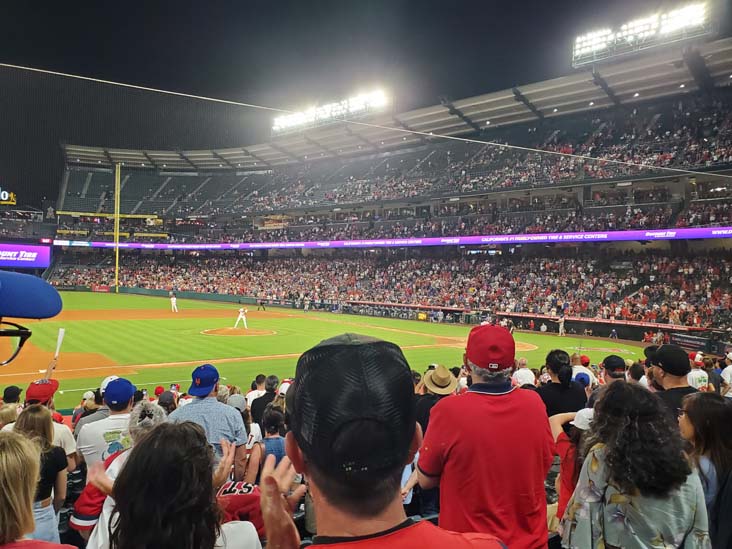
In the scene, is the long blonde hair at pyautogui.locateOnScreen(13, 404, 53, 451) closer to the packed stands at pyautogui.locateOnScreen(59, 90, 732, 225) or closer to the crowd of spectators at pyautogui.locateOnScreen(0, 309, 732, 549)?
the crowd of spectators at pyautogui.locateOnScreen(0, 309, 732, 549)

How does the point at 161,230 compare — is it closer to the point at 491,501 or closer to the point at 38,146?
the point at 38,146

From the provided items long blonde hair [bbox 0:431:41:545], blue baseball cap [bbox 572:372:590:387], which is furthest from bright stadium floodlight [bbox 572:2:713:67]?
long blonde hair [bbox 0:431:41:545]

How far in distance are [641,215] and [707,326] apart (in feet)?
35.1

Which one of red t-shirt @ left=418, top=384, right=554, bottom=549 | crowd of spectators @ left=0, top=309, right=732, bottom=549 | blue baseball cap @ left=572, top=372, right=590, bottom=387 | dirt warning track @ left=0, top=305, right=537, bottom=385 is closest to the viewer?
crowd of spectators @ left=0, top=309, right=732, bottom=549

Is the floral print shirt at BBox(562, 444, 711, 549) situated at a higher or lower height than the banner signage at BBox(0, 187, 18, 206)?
lower

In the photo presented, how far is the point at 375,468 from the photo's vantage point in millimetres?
1335

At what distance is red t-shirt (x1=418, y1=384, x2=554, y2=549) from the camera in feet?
8.98

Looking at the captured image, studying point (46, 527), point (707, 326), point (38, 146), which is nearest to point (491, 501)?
point (46, 527)

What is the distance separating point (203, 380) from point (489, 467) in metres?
3.15

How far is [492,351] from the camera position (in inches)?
120

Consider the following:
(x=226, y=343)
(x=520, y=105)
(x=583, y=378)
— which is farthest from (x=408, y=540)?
(x=520, y=105)

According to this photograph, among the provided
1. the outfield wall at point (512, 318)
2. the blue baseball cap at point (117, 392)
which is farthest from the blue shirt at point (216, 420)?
the outfield wall at point (512, 318)

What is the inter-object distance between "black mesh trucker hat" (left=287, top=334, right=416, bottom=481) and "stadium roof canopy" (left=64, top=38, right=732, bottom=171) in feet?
63.7

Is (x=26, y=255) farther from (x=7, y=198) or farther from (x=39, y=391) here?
(x=39, y=391)
